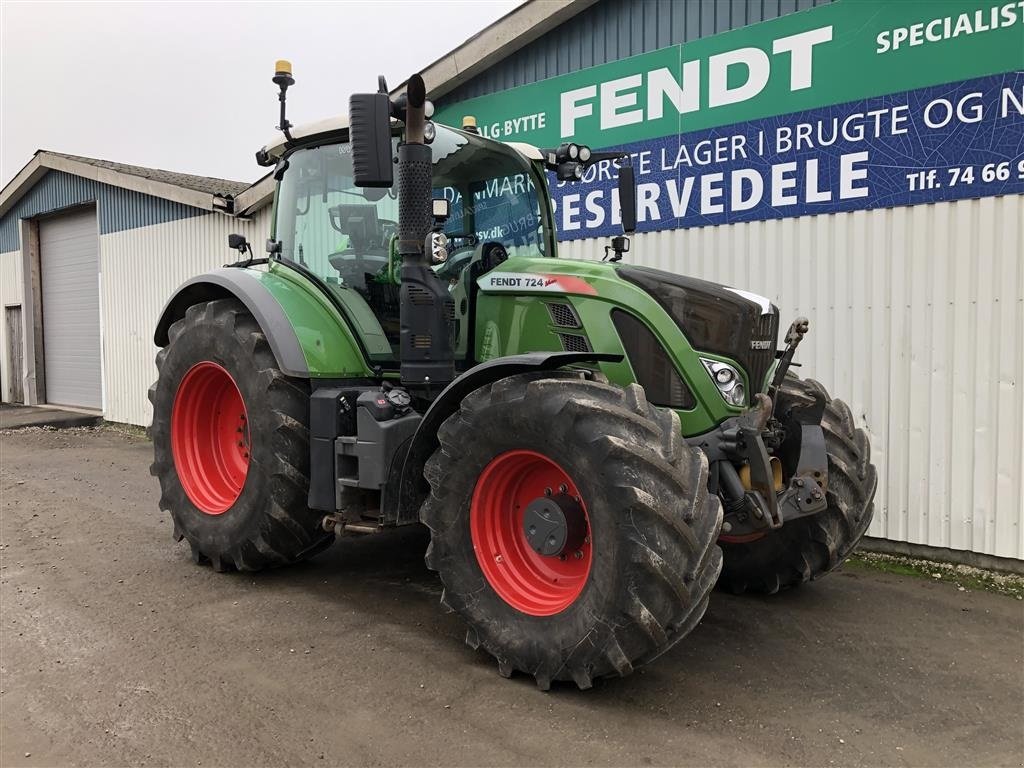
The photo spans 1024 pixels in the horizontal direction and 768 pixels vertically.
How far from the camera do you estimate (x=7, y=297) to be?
16.3m

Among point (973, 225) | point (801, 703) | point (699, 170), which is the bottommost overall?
point (801, 703)

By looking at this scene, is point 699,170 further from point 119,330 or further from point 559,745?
point 119,330

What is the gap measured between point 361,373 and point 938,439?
3.88 m

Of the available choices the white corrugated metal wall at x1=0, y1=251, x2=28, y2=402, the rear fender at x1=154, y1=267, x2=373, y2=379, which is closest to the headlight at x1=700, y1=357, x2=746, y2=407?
the rear fender at x1=154, y1=267, x2=373, y2=379

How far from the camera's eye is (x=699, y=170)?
258 inches

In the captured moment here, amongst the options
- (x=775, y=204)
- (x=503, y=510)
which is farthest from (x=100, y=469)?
(x=775, y=204)

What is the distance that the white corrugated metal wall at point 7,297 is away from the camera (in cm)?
1583

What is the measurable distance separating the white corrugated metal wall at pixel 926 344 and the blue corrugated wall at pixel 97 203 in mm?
8553

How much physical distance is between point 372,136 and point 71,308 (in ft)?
43.5

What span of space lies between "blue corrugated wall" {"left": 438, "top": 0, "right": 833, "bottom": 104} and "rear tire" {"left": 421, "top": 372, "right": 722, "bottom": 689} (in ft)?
13.6

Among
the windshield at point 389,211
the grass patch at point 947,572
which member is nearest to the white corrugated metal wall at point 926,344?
the grass patch at point 947,572

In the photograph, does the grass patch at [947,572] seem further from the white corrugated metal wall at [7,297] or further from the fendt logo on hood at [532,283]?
the white corrugated metal wall at [7,297]

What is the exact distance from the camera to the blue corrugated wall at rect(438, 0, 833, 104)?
6281 mm

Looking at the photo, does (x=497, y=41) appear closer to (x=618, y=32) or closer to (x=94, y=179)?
(x=618, y=32)
